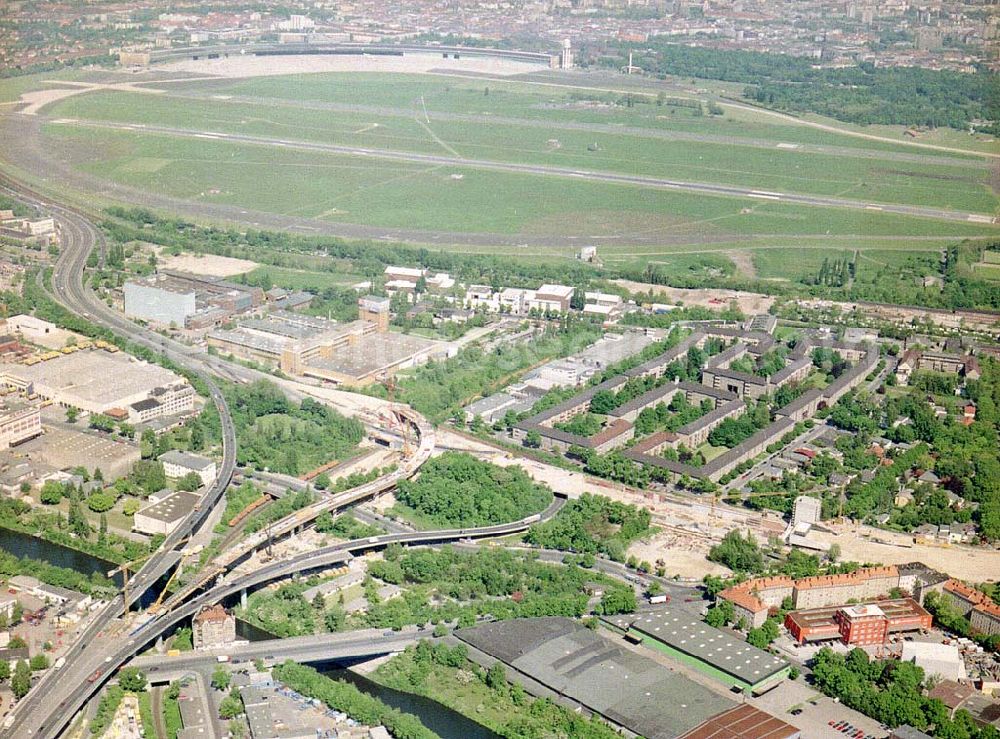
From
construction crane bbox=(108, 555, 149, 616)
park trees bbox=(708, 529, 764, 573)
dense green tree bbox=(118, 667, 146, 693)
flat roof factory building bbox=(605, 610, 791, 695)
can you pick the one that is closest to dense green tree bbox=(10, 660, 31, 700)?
dense green tree bbox=(118, 667, 146, 693)

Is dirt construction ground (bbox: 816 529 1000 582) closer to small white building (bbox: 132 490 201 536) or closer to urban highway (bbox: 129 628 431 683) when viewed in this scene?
urban highway (bbox: 129 628 431 683)

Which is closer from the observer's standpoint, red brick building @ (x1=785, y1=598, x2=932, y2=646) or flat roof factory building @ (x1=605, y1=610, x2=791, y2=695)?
flat roof factory building @ (x1=605, y1=610, x2=791, y2=695)

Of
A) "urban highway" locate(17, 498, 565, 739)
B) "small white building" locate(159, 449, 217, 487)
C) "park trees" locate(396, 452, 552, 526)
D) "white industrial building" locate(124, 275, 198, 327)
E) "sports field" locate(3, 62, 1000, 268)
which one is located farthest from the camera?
"sports field" locate(3, 62, 1000, 268)

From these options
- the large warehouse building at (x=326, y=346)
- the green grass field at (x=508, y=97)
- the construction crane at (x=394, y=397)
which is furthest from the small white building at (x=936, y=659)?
the green grass field at (x=508, y=97)

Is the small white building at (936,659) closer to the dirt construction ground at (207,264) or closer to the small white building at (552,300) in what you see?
the small white building at (552,300)

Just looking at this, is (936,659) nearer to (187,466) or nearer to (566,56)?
(187,466)

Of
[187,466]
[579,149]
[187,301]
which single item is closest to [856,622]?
[187,466]
